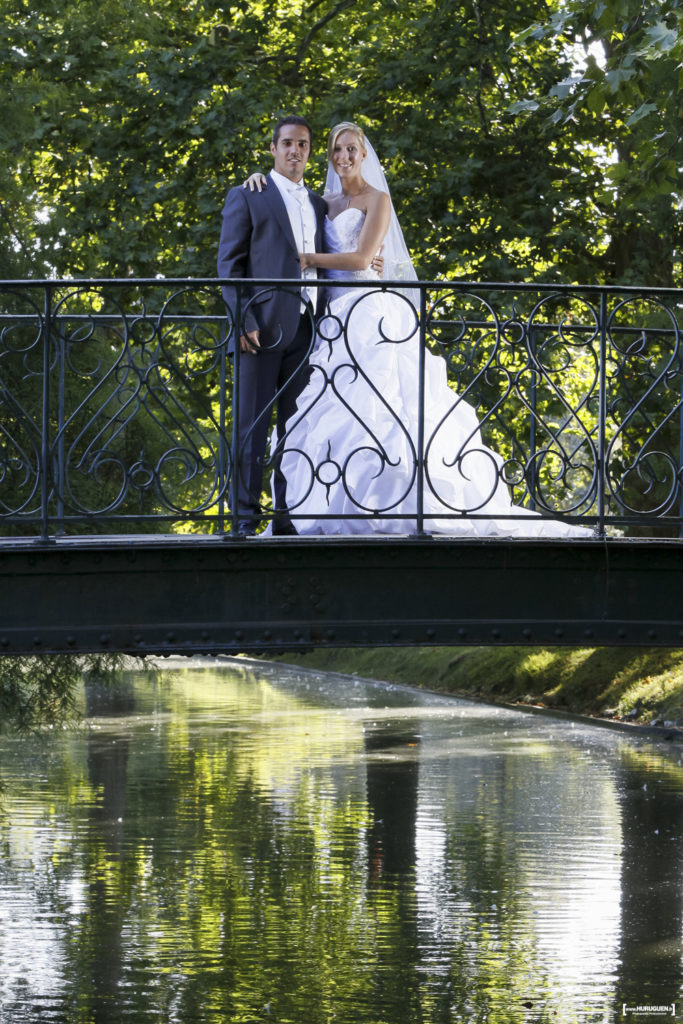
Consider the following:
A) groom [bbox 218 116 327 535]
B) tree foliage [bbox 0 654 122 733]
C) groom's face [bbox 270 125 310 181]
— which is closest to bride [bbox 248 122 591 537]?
groom [bbox 218 116 327 535]

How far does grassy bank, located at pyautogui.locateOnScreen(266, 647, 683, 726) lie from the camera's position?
24.1 m

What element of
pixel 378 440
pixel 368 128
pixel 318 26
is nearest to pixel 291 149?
pixel 378 440

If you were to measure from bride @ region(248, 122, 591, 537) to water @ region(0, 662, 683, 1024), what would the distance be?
3833 millimetres

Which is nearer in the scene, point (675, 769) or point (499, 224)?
point (499, 224)

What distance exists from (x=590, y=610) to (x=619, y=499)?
0.61m

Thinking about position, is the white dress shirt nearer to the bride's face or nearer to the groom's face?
the groom's face

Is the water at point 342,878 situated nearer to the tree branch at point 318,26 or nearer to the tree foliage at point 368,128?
the tree foliage at point 368,128

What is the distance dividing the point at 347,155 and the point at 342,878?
7.82 metres

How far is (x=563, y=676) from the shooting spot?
2767 centimetres

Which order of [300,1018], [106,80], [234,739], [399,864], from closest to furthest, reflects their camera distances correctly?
[300,1018], [399,864], [106,80], [234,739]

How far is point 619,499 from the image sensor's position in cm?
733

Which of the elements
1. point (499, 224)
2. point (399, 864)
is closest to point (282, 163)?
point (399, 864)

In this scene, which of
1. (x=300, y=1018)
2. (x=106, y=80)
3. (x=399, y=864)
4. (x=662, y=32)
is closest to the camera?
(x=662, y=32)

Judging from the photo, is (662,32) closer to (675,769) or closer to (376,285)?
(376,285)
